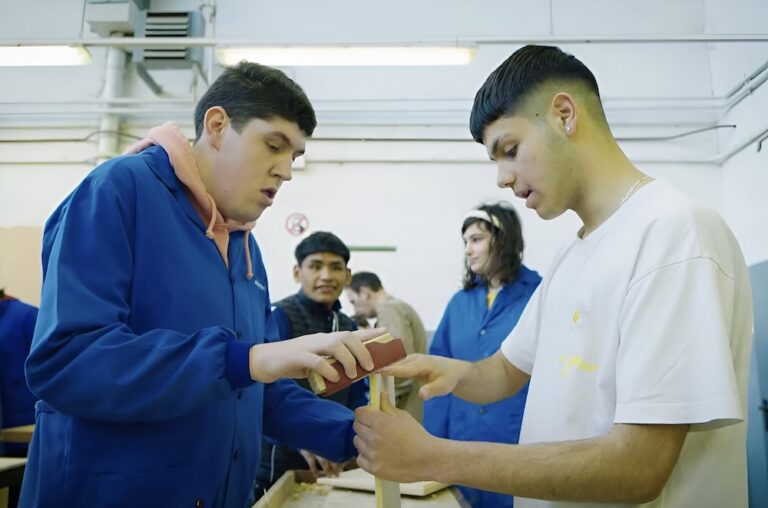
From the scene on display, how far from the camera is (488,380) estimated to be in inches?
61.6

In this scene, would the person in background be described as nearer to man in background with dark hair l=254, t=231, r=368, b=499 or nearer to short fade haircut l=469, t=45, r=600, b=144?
man in background with dark hair l=254, t=231, r=368, b=499

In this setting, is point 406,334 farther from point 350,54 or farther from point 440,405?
point 350,54

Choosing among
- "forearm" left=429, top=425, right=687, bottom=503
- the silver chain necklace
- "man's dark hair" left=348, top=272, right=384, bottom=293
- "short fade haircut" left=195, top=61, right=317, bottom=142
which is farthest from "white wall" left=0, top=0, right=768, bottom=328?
"forearm" left=429, top=425, right=687, bottom=503

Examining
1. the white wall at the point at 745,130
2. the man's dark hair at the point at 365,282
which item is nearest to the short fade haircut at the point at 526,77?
the man's dark hair at the point at 365,282

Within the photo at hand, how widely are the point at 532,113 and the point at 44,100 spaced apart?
5491 mm

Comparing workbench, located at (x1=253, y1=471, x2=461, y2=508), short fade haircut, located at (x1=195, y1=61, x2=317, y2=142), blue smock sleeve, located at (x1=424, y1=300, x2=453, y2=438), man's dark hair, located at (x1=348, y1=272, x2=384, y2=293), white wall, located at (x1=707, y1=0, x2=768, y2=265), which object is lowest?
workbench, located at (x1=253, y1=471, x2=461, y2=508)

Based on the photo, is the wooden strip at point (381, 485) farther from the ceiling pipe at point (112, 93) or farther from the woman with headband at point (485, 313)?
the ceiling pipe at point (112, 93)

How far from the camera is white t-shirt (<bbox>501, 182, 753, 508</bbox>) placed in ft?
3.04

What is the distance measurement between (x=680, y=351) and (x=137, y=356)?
926 mm

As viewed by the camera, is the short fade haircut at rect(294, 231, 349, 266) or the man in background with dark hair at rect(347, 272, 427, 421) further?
the man in background with dark hair at rect(347, 272, 427, 421)

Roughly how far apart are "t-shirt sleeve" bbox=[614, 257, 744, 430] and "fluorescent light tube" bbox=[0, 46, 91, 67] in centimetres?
427

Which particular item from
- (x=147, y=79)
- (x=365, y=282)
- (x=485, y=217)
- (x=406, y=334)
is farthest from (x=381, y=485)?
(x=147, y=79)

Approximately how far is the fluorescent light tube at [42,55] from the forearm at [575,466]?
4.17 m

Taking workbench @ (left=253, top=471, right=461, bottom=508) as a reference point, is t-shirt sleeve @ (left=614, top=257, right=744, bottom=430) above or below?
above
